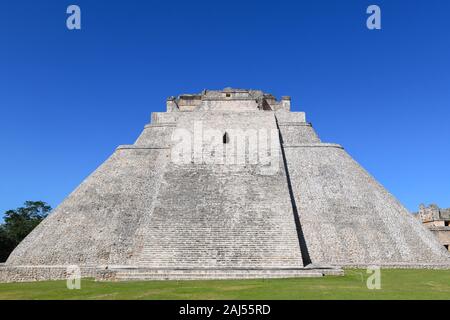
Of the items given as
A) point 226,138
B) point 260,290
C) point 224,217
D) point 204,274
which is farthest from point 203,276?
point 226,138

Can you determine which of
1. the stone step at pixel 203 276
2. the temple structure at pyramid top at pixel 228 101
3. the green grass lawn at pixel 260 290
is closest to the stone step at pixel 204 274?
the stone step at pixel 203 276

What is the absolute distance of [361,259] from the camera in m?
14.1

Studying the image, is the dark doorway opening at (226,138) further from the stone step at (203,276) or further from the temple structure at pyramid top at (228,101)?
the stone step at (203,276)

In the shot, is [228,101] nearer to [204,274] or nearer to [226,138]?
[226,138]

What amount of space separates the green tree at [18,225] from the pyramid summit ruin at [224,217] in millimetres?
14453

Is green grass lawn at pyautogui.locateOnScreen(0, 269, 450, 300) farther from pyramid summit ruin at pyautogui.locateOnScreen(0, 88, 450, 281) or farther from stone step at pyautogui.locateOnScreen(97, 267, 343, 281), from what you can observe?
pyramid summit ruin at pyautogui.locateOnScreen(0, 88, 450, 281)

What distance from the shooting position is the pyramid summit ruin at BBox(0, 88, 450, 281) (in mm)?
12781

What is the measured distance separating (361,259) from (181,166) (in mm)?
8023

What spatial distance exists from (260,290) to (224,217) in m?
5.68

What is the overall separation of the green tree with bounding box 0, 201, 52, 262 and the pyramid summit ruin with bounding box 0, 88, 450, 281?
14.5m

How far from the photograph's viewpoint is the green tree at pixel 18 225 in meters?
28.3

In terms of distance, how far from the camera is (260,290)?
8711 mm
